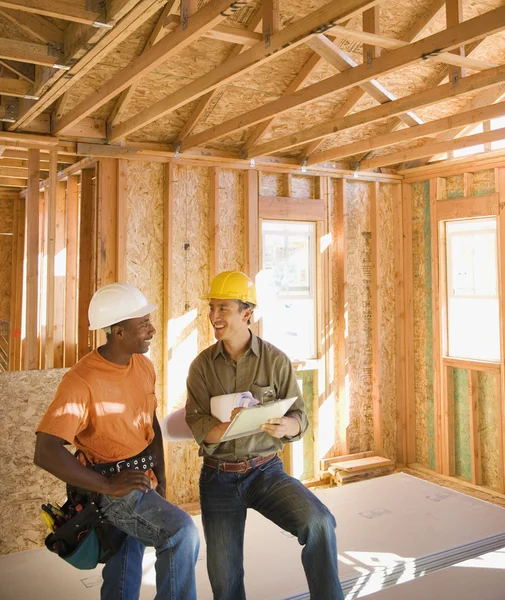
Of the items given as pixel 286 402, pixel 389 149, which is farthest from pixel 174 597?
pixel 389 149

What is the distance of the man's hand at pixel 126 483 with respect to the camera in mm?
2354

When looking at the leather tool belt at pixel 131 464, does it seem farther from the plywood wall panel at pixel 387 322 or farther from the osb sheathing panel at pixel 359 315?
the plywood wall panel at pixel 387 322

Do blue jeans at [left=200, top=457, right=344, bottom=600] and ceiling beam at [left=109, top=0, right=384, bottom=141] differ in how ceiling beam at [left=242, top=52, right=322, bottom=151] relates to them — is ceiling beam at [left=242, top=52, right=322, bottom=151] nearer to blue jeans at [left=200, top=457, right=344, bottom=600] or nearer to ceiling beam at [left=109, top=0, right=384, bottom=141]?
ceiling beam at [left=109, top=0, right=384, bottom=141]

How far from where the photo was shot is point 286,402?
2689 mm

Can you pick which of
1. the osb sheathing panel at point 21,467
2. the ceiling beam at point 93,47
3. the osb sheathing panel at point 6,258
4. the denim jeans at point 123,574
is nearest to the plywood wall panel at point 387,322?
the osb sheathing panel at point 21,467

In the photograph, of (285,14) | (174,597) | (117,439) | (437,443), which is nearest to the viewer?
(174,597)

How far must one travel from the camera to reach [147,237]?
5.58 metres

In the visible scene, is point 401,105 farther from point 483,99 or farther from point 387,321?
point 387,321

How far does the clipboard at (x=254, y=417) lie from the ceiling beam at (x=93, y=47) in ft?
5.88

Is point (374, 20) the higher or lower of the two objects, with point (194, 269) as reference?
higher

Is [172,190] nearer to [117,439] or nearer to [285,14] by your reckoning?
[285,14]

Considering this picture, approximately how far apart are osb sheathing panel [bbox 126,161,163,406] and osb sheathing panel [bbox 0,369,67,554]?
4.05ft

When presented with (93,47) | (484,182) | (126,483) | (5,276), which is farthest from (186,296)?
(5,276)

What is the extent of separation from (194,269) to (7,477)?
244 cm
